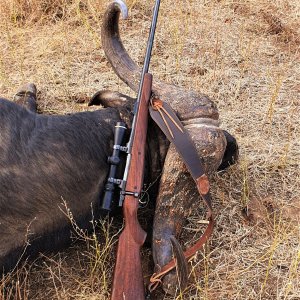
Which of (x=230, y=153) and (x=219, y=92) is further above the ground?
(x=219, y=92)

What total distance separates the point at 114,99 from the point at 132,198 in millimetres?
933

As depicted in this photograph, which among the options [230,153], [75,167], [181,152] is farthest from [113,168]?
[230,153]

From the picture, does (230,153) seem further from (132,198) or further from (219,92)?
(219,92)

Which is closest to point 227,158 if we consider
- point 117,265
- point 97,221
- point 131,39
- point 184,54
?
point 97,221

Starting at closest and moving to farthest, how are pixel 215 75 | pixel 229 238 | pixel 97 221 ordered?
pixel 97 221 < pixel 229 238 < pixel 215 75

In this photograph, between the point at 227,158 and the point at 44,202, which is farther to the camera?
the point at 227,158

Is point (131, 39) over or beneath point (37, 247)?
over

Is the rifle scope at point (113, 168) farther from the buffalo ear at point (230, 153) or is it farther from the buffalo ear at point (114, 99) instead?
the buffalo ear at point (230, 153)

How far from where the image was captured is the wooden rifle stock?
2.98 metres

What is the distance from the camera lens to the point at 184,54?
231 inches

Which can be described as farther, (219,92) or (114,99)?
(219,92)

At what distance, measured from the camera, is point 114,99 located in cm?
389

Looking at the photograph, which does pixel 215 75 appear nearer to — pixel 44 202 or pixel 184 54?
pixel 184 54

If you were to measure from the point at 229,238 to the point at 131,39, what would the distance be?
9.83 feet
